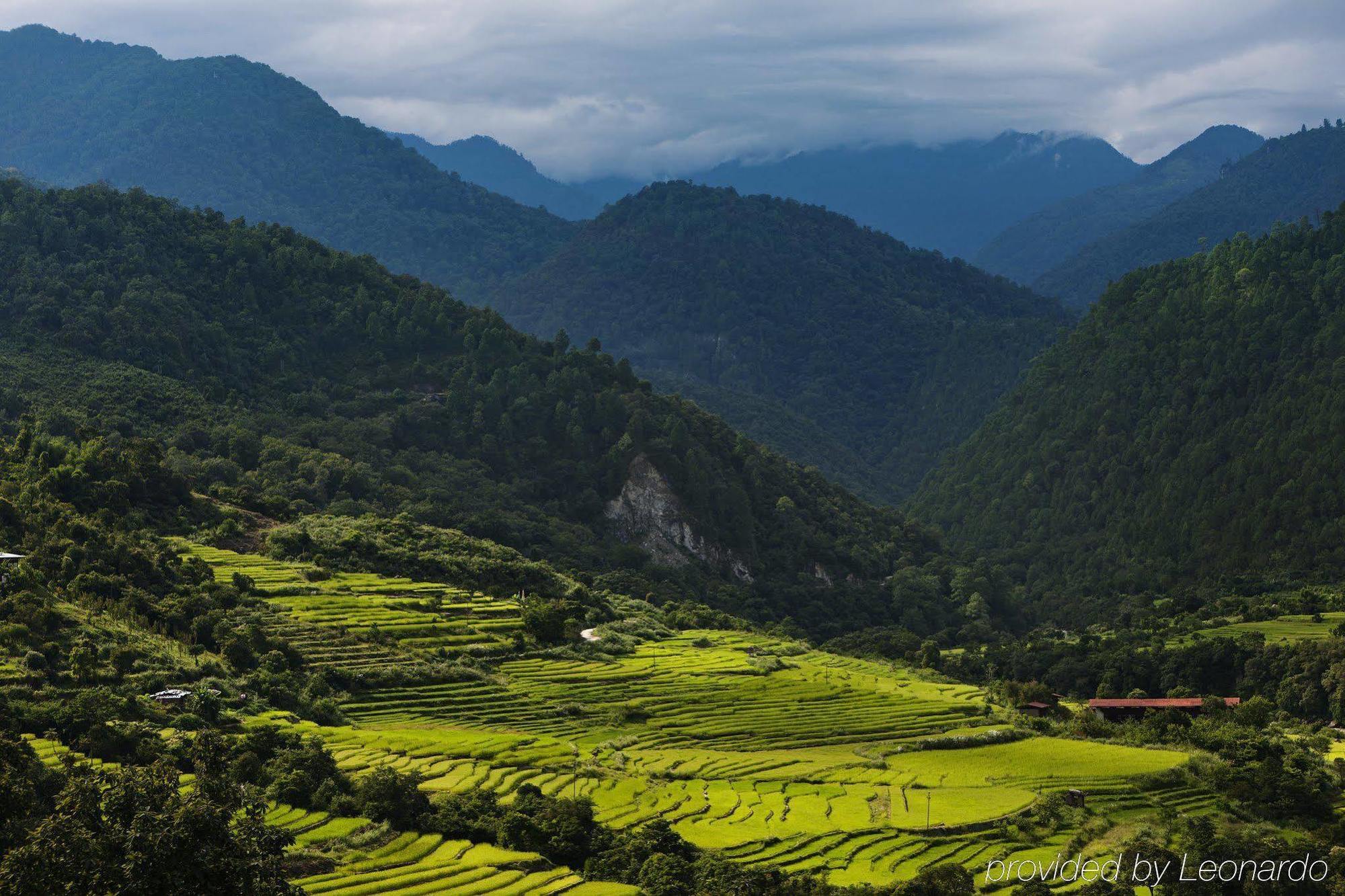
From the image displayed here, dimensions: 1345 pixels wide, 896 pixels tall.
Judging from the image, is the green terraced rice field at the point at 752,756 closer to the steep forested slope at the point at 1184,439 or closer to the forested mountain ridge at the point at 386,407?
the forested mountain ridge at the point at 386,407

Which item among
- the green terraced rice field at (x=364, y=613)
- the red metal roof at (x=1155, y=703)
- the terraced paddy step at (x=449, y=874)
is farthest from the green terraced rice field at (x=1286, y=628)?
the terraced paddy step at (x=449, y=874)

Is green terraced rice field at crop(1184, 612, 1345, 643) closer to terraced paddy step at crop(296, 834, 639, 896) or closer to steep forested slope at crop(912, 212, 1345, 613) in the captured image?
steep forested slope at crop(912, 212, 1345, 613)

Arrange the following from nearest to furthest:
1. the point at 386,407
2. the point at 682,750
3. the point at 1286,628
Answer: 1. the point at 682,750
2. the point at 1286,628
3. the point at 386,407

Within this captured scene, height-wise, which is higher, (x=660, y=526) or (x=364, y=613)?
(x=364, y=613)

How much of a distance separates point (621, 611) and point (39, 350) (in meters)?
58.1

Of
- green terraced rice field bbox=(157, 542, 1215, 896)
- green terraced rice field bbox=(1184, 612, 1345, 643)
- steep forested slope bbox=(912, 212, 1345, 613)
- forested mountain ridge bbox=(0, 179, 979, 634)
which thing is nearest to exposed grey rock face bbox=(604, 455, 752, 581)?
forested mountain ridge bbox=(0, 179, 979, 634)

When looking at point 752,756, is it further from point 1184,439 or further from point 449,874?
point 1184,439

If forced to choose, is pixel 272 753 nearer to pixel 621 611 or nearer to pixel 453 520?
pixel 621 611

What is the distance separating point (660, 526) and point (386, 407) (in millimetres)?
28537

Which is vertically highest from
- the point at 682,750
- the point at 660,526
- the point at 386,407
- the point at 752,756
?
the point at 386,407

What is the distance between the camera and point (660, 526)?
427ft

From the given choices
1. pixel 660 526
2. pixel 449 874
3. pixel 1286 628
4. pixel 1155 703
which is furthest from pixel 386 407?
pixel 449 874

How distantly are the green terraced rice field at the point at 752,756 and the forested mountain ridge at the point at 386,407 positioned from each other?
123 feet

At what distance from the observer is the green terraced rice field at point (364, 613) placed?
6775 centimetres
